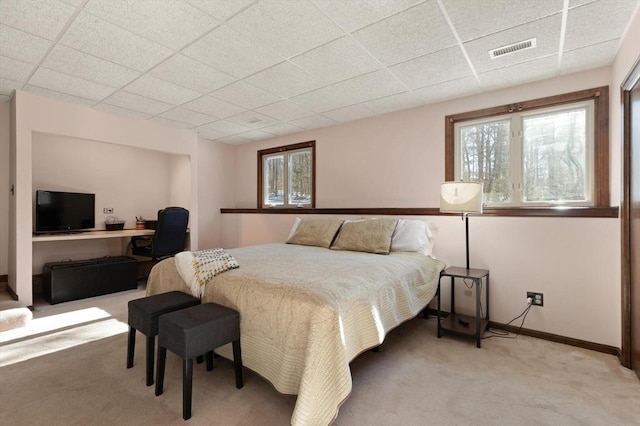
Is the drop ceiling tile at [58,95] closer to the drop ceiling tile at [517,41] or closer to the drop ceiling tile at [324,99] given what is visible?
the drop ceiling tile at [324,99]

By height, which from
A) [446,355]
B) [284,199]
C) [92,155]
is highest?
[92,155]

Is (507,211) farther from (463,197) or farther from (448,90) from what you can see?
(448,90)

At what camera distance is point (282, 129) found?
4.77 metres

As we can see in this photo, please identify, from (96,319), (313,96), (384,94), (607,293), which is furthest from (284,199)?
(607,293)

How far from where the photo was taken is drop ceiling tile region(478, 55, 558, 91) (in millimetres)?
2599

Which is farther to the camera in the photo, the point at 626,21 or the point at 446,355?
the point at 446,355

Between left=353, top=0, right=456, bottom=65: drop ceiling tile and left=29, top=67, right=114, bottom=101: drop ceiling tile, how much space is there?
275 cm

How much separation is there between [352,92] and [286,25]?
1.30 m

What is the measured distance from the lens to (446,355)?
2.44 meters

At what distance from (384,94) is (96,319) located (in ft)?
12.6

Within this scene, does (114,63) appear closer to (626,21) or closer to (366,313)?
(366,313)

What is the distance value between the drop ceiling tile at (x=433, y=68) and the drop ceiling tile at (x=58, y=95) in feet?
11.4

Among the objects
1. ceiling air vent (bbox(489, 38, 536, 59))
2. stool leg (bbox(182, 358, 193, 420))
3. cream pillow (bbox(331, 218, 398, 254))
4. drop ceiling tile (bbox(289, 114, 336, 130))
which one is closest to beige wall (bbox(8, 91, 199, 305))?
drop ceiling tile (bbox(289, 114, 336, 130))

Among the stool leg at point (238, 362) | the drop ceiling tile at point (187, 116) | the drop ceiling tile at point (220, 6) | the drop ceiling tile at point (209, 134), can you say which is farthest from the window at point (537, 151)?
the drop ceiling tile at point (209, 134)
